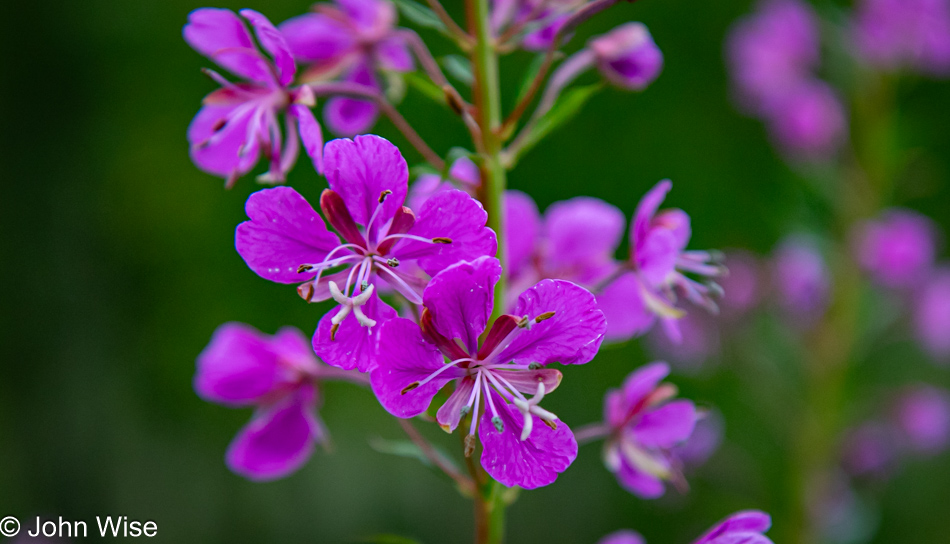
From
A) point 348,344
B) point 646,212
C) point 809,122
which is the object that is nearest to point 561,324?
point 348,344

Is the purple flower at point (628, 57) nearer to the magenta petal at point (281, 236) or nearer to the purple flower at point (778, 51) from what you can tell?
the magenta petal at point (281, 236)

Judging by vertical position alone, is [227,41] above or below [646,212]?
above

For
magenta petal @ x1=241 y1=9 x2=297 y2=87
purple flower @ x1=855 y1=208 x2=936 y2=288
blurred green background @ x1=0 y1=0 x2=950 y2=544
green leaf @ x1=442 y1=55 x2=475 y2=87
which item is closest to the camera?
magenta petal @ x1=241 y1=9 x2=297 y2=87

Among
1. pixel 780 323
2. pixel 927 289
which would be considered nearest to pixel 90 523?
pixel 780 323

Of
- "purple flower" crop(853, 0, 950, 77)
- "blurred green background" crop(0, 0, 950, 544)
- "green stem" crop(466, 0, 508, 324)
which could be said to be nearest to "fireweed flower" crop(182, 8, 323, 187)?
"green stem" crop(466, 0, 508, 324)

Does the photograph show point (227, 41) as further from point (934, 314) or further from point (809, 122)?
point (934, 314)

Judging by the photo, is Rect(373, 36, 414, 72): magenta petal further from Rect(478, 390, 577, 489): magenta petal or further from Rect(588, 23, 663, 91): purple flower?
Rect(478, 390, 577, 489): magenta petal

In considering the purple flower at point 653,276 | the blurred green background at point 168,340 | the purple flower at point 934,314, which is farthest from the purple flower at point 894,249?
the purple flower at point 653,276
